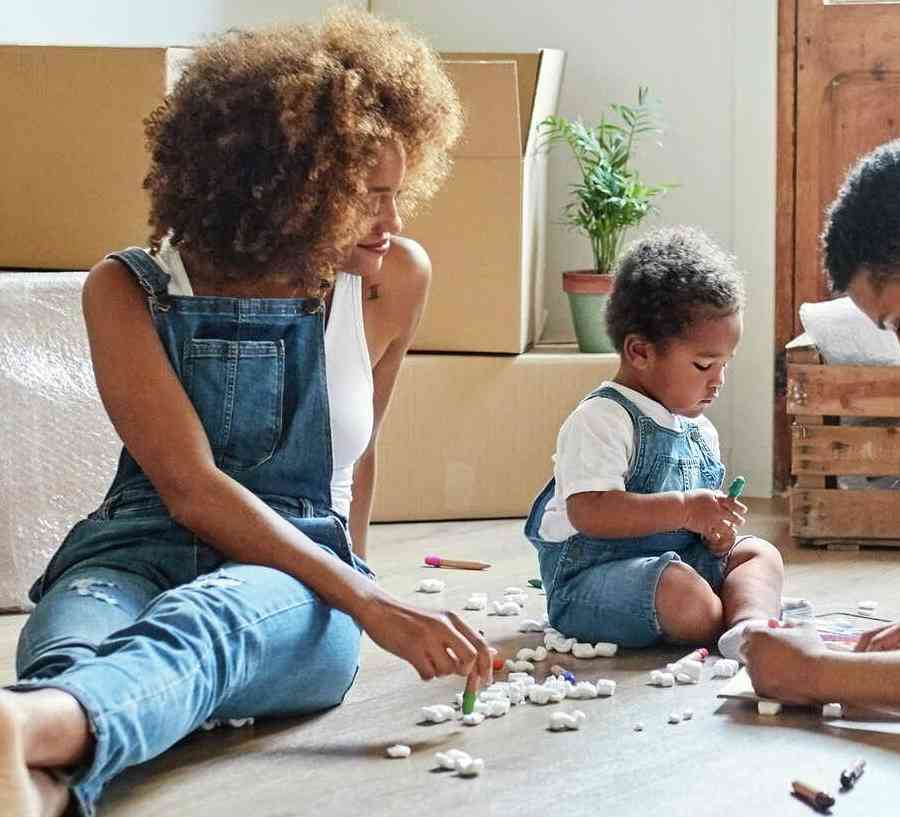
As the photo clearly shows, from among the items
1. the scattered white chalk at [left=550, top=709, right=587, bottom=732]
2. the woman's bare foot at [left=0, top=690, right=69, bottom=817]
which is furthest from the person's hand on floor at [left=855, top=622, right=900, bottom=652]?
the woman's bare foot at [left=0, top=690, right=69, bottom=817]

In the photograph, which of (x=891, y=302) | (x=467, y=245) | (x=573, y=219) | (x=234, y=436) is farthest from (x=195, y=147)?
(x=573, y=219)

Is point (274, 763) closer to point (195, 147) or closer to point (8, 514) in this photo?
point (195, 147)

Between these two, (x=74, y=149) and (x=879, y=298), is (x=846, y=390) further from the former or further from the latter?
(x=74, y=149)

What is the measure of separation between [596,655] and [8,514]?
84 cm

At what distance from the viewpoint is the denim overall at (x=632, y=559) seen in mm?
1896

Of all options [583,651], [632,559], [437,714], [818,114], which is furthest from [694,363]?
[818,114]

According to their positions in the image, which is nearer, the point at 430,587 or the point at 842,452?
the point at 430,587

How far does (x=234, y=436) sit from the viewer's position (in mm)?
1635

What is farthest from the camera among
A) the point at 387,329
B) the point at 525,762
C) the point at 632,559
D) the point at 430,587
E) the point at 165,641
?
the point at 430,587

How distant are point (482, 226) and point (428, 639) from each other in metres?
1.38

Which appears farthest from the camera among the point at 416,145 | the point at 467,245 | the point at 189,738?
the point at 467,245

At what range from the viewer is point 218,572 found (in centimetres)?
151

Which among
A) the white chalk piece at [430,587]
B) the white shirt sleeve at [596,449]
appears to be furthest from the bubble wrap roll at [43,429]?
the white shirt sleeve at [596,449]

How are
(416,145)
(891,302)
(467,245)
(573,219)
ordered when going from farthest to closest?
1. (573,219)
2. (467,245)
3. (416,145)
4. (891,302)
